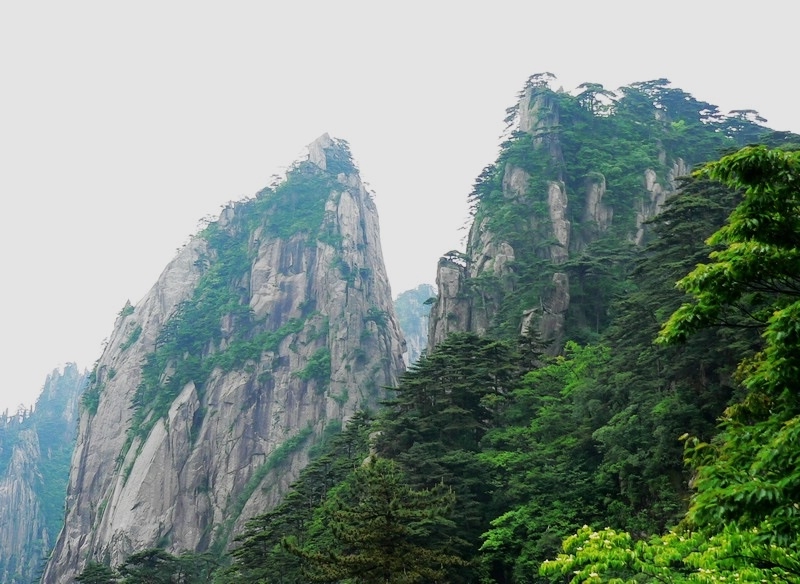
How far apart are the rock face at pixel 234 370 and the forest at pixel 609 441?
18.7 m

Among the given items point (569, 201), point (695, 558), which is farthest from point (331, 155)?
point (695, 558)

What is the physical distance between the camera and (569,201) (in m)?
47.5

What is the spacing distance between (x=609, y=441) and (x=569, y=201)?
3127 centimetres

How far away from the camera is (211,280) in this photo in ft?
245

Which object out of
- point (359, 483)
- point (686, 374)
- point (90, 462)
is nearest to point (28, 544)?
point (90, 462)

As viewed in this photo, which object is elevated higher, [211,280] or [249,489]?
[211,280]

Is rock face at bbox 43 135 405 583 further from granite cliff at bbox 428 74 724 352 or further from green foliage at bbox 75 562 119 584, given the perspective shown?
granite cliff at bbox 428 74 724 352

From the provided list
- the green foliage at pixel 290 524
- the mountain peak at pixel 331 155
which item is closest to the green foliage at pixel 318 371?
the green foliage at pixel 290 524

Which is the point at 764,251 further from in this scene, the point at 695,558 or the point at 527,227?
the point at 527,227

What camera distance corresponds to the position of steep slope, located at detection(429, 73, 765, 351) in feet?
123

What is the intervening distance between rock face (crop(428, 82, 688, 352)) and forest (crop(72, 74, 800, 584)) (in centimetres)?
352

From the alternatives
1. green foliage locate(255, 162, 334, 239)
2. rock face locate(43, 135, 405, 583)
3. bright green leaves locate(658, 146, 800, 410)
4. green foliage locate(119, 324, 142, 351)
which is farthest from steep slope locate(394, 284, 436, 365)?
bright green leaves locate(658, 146, 800, 410)

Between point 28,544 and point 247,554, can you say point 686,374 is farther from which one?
point 28,544

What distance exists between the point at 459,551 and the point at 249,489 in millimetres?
40585
